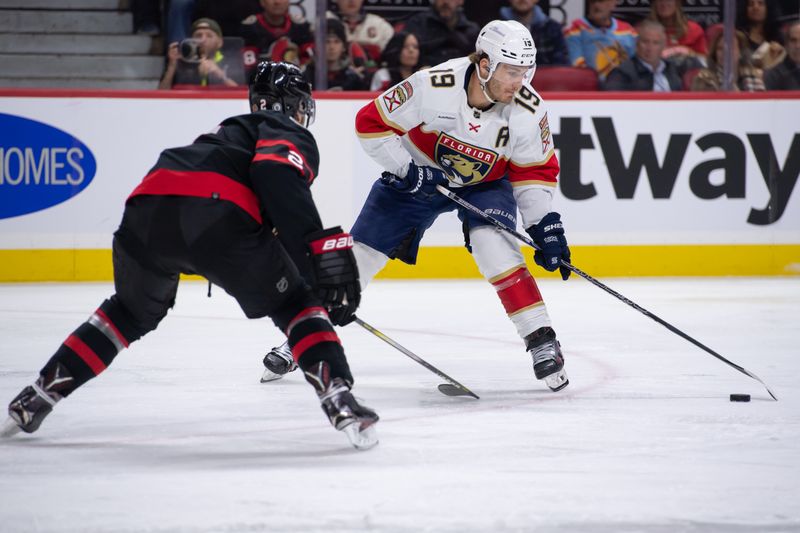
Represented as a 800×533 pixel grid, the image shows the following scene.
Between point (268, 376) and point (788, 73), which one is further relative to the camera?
point (788, 73)

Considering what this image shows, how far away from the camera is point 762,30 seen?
7.58m

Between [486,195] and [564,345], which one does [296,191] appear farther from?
[564,345]

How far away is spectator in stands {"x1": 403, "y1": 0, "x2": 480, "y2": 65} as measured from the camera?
24.2ft

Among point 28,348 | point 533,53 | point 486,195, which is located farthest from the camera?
point 28,348

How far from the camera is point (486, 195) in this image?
414 centimetres

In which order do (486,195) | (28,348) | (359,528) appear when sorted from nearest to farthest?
(359,528) → (486,195) → (28,348)

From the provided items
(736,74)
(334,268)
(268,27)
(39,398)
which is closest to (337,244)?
(334,268)

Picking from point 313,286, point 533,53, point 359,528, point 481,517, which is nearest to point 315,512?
point 359,528

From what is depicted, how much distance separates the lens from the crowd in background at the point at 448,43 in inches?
282

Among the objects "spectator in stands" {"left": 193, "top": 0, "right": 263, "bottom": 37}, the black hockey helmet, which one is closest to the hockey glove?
the black hockey helmet

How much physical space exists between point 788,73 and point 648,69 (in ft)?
2.98

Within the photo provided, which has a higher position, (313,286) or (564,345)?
(313,286)

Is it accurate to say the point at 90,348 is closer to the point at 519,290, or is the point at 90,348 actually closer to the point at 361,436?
the point at 361,436

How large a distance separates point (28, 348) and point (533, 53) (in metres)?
2.30
